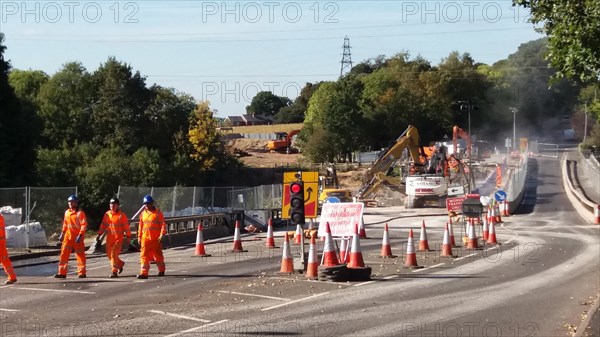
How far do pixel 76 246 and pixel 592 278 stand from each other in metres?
11.3

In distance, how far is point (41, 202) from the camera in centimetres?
2908

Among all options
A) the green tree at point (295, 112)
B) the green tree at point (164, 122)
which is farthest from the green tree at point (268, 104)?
the green tree at point (164, 122)

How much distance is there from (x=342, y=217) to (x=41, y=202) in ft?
48.9

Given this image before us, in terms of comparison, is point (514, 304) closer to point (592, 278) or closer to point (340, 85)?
point (592, 278)

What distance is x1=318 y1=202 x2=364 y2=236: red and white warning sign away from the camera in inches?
709

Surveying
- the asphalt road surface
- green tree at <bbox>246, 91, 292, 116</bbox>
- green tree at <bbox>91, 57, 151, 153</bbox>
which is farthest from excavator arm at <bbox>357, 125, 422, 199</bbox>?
green tree at <bbox>246, 91, 292, 116</bbox>

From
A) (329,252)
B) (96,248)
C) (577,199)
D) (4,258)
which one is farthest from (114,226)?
(577,199)

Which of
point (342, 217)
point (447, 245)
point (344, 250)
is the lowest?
point (447, 245)

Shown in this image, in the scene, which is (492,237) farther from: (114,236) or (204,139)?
(204,139)

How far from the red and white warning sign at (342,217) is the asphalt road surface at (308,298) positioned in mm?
1243

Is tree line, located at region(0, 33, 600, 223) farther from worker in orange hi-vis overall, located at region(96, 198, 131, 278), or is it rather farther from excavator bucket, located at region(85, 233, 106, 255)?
excavator bucket, located at region(85, 233, 106, 255)

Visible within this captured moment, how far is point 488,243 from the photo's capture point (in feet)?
87.9

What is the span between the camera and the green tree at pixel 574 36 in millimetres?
14031

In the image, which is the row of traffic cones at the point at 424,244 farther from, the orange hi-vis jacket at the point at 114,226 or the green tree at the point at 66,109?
the green tree at the point at 66,109
